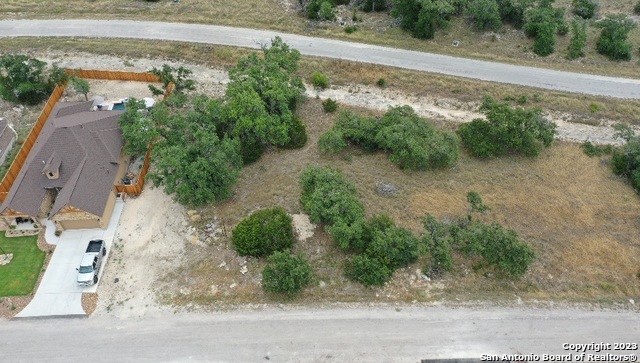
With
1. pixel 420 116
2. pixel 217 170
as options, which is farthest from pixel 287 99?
pixel 420 116

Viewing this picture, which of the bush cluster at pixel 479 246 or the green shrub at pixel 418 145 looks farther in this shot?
the green shrub at pixel 418 145

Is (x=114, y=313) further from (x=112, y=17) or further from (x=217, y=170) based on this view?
(x=112, y=17)

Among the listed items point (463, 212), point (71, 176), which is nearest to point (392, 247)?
point (463, 212)

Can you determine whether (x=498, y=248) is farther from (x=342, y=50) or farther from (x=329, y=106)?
(x=342, y=50)

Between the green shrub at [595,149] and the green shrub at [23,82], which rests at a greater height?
the green shrub at [23,82]

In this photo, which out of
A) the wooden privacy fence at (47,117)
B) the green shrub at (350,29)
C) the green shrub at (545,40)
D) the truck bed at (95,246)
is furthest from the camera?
the green shrub at (350,29)

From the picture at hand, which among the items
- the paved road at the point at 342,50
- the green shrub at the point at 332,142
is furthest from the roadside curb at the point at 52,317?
the paved road at the point at 342,50

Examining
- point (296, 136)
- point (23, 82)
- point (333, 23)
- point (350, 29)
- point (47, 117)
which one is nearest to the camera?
point (296, 136)

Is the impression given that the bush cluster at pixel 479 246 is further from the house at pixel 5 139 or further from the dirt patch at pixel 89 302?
the house at pixel 5 139
